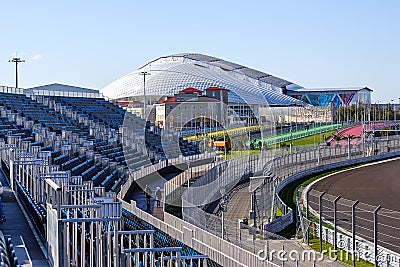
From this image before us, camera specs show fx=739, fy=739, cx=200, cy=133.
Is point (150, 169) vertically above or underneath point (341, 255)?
above

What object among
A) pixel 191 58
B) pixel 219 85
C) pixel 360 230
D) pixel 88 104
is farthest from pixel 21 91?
pixel 191 58

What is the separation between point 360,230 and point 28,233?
726 cm

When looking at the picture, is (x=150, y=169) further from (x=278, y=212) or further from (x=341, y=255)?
(x=341, y=255)

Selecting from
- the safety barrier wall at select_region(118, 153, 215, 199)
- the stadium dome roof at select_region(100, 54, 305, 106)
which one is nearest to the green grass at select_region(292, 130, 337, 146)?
the safety barrier wall at select_region(118, 153, 215, 199)

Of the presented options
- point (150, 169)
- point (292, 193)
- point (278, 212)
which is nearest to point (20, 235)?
point (278, 212)

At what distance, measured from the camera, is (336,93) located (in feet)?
404

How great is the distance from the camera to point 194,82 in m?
99.9

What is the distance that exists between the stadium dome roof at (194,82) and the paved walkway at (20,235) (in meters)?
75.2

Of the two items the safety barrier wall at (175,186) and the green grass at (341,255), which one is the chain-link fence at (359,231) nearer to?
the green grass at (341,255)

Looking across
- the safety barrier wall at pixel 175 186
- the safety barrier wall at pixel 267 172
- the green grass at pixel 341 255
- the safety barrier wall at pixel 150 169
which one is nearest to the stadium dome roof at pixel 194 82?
the safety barrier wall at pixel 267 172

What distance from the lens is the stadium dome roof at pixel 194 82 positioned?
9719 cm

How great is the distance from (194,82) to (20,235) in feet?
299

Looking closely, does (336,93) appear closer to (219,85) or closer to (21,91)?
(219,85)

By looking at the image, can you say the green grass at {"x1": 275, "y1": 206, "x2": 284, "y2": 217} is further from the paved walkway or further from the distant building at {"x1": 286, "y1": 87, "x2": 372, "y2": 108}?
the distant building at {"x1": 286, "y1": 87, "x2": 372, "y2": 108}
